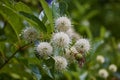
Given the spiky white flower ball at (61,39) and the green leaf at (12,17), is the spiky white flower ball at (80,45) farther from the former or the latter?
the green leaf at (12,17)

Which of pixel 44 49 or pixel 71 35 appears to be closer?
pixel 44 49

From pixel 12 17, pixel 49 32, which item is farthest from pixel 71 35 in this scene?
pixel 12 17

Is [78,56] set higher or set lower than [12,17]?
lower

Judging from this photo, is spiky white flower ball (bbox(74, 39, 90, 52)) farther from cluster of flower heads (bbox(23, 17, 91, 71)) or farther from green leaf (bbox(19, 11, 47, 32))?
green leaf (bbox(19, 11, 47, 32))

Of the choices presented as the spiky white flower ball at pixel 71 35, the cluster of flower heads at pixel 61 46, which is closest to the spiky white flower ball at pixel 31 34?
the cluster of flower heads at pixel 61 46

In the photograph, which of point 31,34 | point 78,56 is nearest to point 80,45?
point 78,56

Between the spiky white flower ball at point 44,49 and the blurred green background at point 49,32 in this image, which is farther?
the blurred green background at point 49,32

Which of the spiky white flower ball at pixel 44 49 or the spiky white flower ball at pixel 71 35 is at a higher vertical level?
the spiky white flower ball at pixel 71 35

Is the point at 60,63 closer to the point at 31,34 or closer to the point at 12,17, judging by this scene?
the point at 31,34
